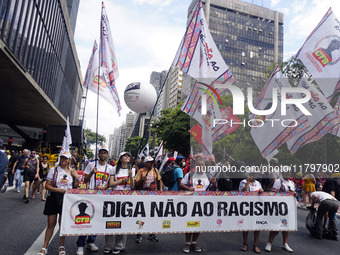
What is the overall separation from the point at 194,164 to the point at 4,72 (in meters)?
14.9

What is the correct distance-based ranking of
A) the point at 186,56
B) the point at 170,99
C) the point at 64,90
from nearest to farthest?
1. the point at 186,56
2. the point at 64,90
3. the point at 170,99

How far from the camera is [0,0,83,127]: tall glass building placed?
14484 millimetres

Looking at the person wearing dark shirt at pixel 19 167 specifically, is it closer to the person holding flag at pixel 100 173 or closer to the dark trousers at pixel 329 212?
the person holding flag at pixel 100 173

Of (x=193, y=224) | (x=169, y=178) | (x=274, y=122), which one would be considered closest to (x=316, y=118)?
(x=274, y=122)

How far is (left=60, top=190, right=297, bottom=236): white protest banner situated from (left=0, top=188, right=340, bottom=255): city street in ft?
1.51

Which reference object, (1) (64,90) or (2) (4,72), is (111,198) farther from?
(1) (64,90)

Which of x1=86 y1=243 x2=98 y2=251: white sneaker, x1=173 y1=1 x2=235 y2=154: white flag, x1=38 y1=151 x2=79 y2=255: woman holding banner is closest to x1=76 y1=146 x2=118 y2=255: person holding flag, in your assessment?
x1=86 y1=243 x2=98 y2=251: white sneaker

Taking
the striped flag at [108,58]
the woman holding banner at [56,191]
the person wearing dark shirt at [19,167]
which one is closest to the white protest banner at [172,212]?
the woman holding banner at [56,191]

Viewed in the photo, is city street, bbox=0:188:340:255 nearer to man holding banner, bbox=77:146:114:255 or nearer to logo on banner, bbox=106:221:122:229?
logo on banner, bbox=106:221:122:229

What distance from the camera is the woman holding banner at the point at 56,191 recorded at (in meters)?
4.20

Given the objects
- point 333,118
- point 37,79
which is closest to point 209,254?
point 333,118

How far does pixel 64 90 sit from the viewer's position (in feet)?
105

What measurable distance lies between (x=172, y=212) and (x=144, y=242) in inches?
41.0

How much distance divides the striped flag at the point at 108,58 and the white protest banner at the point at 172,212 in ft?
8.41
